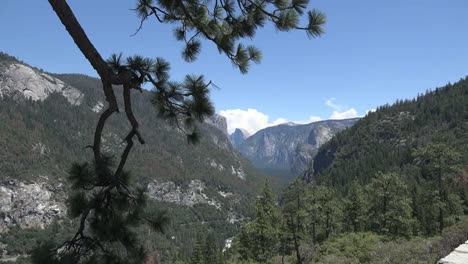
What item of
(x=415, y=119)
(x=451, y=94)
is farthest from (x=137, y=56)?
(x=451, y=94)

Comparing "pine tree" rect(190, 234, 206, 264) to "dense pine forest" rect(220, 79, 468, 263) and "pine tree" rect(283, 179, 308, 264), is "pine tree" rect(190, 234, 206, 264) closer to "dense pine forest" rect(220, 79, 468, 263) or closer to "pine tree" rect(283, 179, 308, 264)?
"dense pine forest" rect(220, 79, 468, 263)

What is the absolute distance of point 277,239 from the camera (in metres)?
39.7

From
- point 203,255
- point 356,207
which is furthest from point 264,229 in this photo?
point 203,255

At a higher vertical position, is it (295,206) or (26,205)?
(26,205)

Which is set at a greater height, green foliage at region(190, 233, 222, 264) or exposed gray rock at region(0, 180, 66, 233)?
exposed gray rock at region(0, 180, 66, 233)

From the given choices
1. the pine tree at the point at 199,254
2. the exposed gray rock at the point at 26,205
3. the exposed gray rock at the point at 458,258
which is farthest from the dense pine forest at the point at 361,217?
the exposed gray rock at the point at 26,205

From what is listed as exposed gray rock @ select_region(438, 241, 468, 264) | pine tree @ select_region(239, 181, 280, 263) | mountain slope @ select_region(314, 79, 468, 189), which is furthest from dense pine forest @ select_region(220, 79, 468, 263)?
mountain slope @ select_region(314, 79, 468, 189)

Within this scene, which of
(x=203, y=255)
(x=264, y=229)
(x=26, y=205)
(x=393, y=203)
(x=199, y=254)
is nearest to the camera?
(x=393, y=203)

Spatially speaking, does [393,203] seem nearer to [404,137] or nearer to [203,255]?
[203,255]

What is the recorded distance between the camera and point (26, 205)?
601ft

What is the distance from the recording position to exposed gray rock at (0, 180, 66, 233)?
585ft

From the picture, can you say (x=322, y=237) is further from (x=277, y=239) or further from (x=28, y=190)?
(x=28, y=190)

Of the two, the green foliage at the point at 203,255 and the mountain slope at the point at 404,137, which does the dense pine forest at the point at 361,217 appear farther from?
the mountain slope at the point at 404,137

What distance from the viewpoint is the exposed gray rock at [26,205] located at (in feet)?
585
